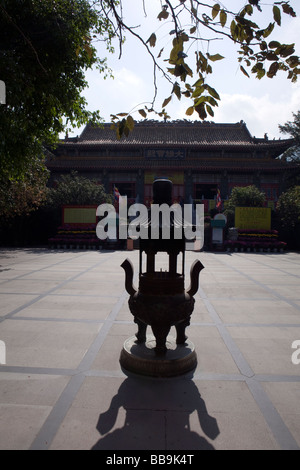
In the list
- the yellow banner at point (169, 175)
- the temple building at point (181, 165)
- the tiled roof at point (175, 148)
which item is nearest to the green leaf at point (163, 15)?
the temple building at point (181, 165)

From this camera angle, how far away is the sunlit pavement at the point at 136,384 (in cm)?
201

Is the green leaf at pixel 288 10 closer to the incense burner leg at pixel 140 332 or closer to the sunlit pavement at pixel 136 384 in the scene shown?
the sunlit pavement at pixel 136 384

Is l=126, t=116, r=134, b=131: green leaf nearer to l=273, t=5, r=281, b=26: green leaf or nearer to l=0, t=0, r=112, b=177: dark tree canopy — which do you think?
l=273, t=5, r=281, b=26: green leaf

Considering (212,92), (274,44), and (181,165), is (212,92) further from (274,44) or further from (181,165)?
(181,165)

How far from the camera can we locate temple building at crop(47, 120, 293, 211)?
930 inches

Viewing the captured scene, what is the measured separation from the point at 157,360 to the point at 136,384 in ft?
1.02

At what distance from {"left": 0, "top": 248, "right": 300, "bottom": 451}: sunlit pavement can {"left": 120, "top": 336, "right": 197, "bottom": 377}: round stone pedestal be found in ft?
0.28

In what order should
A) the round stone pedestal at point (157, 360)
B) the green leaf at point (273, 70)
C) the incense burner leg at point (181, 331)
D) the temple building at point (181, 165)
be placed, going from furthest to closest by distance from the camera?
1. the temple building at point (181, 165)
2. the incense burner leg at point (181, 331)
3. the round stone pedestal at point (157, 360)
4. the green leaf at point (273, 70)

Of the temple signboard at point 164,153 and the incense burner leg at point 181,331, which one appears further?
the temple signboard at point 164,153

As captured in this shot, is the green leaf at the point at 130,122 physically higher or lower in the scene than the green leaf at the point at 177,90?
lower

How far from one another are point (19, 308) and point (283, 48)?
5.24 meters

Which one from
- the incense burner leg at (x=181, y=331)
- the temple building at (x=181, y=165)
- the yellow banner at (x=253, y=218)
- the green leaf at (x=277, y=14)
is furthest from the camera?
the temple building at (x=181, y=165)

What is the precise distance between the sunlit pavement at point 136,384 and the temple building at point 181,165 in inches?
755

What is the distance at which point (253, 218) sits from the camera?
58.5 ft
